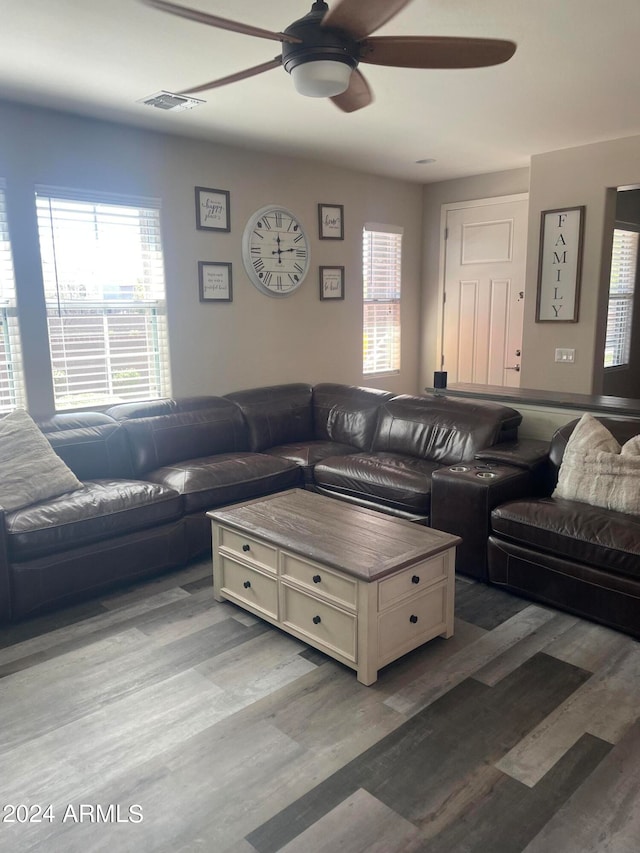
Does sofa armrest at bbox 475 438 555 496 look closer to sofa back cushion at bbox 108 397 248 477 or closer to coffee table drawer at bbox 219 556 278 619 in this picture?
coffee table drawer at bbox 219 556 278 619

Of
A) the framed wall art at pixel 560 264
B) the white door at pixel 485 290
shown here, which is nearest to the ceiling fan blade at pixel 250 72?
the framed wall art at pixel 560 264

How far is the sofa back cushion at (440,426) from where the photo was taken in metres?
3.88

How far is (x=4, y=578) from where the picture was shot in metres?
2.83

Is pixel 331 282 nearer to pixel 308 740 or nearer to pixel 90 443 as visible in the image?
pixel 90 443

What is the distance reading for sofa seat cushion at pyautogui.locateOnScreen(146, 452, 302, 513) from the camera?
3.63m

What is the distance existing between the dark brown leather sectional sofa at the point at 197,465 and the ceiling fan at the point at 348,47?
7.10 feet

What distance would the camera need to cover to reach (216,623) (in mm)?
2910

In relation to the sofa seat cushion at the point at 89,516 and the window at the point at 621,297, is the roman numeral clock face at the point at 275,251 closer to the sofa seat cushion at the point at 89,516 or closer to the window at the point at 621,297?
the sofa seat cushion at the point at 89,516

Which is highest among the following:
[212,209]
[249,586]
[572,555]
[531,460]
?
[212,209]

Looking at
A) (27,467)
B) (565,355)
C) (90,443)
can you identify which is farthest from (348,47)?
(565,355)

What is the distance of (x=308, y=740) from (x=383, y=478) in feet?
6.18

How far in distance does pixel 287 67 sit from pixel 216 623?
91.4 inches

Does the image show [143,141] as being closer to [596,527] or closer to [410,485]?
[410,485]

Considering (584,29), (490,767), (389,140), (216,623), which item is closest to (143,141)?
(389,140)
